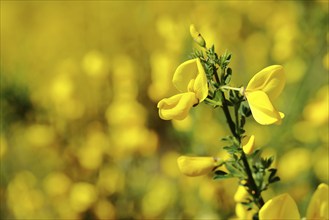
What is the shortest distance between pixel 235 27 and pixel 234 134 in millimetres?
1529

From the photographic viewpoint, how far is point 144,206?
1.54m

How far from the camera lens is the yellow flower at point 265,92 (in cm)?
70

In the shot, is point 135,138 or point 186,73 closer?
point 186,73

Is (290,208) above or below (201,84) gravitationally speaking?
below

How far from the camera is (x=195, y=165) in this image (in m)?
0.79

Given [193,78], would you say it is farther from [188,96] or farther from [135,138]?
[135,138]

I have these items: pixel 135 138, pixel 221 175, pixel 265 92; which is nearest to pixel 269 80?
pixel 265 92

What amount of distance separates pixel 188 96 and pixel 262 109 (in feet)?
0.27

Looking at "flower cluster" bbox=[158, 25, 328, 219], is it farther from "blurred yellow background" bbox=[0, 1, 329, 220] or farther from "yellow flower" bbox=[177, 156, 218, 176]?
"blurred yellow background" bbox=[0, 1, 329, 220]

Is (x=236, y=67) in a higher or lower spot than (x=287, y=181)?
higher

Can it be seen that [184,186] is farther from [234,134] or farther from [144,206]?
[234,134]

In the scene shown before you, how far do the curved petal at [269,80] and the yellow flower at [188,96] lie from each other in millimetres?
50

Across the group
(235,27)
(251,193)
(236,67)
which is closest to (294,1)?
(235,27)

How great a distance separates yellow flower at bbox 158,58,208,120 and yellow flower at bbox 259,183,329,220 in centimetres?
13
